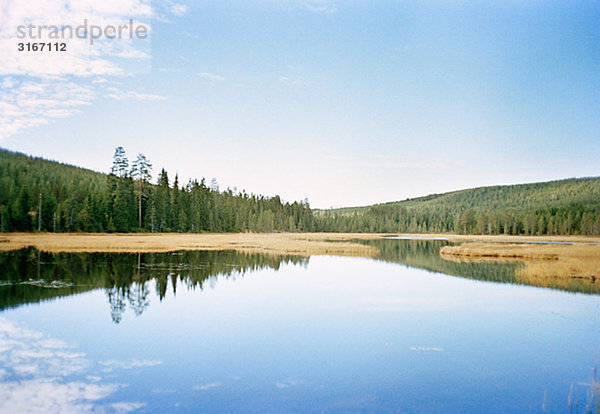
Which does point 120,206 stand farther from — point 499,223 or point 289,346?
point 499,223

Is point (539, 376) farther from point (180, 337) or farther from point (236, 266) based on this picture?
point (236, 266)

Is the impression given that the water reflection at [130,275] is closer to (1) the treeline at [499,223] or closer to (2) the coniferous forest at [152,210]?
(2) the coniferous forest at [152,210]

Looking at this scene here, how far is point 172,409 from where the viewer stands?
8.33 metres

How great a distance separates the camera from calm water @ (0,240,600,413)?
356 inches

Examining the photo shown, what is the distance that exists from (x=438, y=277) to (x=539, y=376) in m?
19.9

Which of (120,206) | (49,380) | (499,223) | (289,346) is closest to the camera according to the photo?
(49,380)

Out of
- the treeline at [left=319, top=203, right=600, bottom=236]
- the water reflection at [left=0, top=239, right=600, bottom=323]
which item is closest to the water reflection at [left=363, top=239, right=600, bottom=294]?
the water reflection at [left=0, top=239, right=600, bottom=323]

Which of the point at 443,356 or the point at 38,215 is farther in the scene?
the point at 38,215

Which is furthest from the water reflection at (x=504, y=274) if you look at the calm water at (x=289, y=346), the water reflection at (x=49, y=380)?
the water reflection at (x=49, y=380)

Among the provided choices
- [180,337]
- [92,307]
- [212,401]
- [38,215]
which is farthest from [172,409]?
[38,215]

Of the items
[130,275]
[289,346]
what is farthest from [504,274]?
[130,275]

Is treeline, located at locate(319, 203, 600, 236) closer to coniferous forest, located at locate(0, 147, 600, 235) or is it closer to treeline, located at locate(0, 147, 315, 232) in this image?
coniferous forest, located at locate(0, 147, 600, 235)

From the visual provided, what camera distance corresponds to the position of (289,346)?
42.2ft

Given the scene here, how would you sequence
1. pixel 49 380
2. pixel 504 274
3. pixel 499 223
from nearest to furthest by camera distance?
pixel 49 380, pixel 504 274, pixel 499 223
